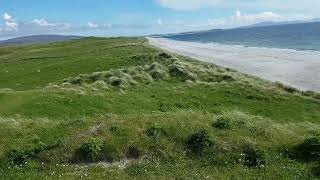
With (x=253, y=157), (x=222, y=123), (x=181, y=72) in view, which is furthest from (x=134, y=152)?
(x=181, y=72)

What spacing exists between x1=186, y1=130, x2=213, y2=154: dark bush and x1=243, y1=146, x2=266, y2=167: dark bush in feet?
5.68

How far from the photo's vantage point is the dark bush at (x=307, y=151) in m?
22.4

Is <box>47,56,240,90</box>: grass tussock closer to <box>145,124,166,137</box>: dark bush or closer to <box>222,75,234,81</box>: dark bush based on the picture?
<box>222,75,234,81</box>: dark bush

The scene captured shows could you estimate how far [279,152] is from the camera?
23.0 m

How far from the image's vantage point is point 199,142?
23.3m

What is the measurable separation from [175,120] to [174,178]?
5.65 meters

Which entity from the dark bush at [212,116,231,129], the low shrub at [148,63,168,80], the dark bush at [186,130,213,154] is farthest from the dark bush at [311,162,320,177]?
the low shrub at [148,63,168,80]

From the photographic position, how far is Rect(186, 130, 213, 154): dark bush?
75.6 feet

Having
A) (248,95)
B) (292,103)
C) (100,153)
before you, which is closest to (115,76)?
(248,95)

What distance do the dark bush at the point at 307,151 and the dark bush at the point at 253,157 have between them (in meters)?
1.55

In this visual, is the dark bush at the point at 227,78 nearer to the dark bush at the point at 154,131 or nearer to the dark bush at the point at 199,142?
the dark bush at the point at 154,131

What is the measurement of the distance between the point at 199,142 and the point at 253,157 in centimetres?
262

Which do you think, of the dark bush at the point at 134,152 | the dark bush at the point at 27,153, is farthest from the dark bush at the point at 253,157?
the dark bush at the point at 27,153

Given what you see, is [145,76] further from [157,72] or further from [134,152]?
[134,152]
